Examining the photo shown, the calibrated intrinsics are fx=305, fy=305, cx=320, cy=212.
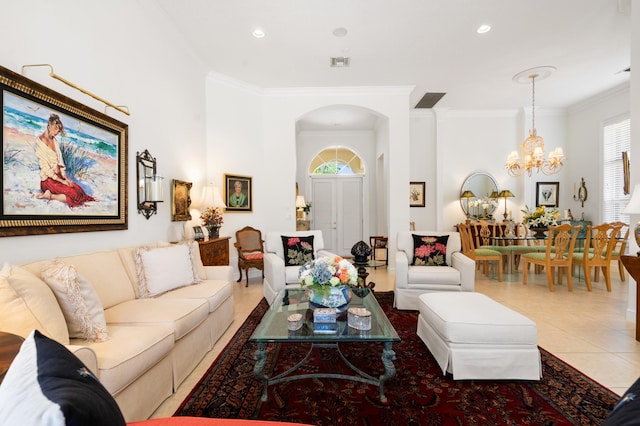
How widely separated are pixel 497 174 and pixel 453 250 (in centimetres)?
410

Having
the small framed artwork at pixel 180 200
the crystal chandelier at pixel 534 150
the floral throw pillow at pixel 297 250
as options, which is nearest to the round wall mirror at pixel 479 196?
the crystal chandelier at pixel 534 150

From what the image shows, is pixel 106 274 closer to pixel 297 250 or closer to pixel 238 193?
pixel 297 250

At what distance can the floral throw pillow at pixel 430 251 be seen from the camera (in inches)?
149

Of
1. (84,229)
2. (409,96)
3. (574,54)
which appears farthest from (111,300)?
(574,54)

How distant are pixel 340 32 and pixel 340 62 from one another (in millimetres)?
685

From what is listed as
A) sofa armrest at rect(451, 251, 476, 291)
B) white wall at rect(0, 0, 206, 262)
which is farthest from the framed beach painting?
sofa armrest at rect(451, 251, 476, 291)

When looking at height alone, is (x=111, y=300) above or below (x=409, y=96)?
below

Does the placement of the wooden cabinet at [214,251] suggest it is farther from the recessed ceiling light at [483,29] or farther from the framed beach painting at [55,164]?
the recessed ceiling light at [483,29]

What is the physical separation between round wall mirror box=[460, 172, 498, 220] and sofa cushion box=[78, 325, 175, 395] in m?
6.59

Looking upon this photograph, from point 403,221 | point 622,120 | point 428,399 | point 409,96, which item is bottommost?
point 428,399

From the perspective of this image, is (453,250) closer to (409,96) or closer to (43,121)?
(409,96)

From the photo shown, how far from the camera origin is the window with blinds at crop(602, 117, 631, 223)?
5.67 metres

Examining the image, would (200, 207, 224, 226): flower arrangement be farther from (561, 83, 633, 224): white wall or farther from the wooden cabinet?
(561, 83, 633, 224): white wall

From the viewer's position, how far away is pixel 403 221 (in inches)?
219
